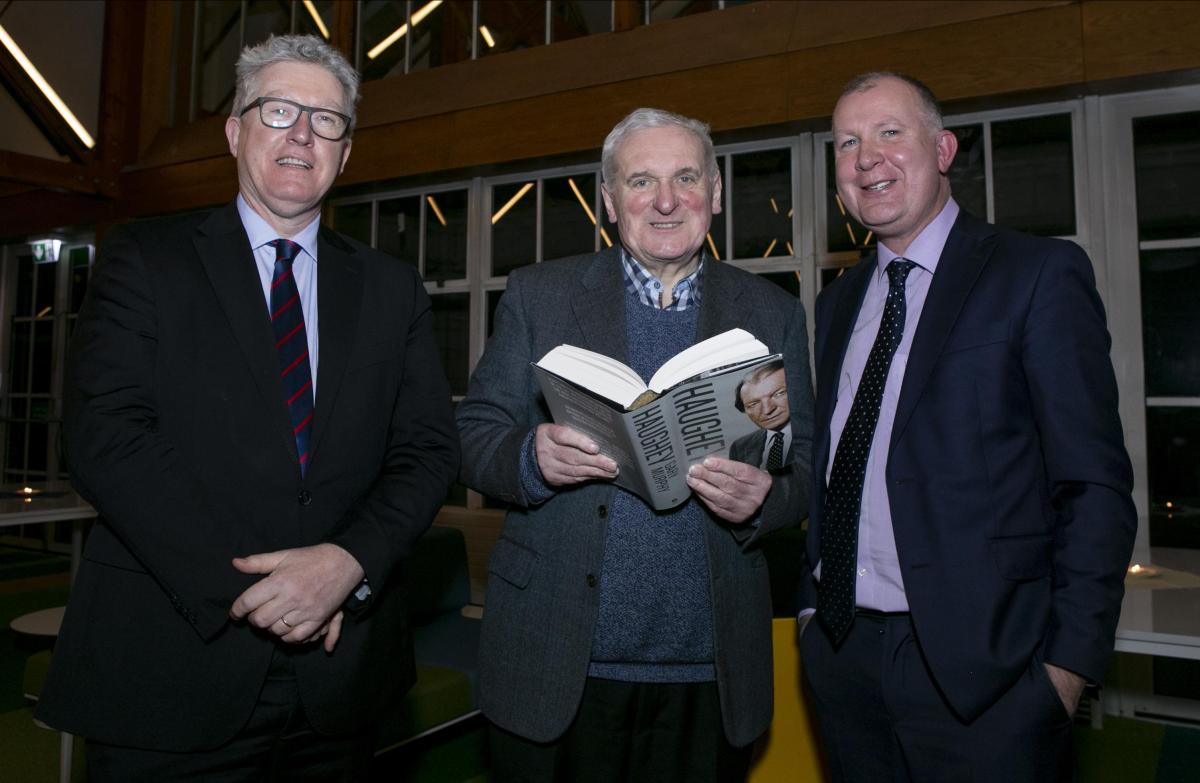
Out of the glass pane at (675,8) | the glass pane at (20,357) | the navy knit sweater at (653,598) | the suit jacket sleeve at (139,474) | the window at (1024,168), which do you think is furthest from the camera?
the glass pane at (20,357)

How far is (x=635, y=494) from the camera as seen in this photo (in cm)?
151

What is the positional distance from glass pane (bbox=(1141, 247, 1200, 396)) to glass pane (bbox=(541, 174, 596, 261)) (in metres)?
3.21

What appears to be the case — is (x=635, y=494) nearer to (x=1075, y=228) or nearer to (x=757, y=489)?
(x=757, y=489)

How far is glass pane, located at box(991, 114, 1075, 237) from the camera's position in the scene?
166 inches

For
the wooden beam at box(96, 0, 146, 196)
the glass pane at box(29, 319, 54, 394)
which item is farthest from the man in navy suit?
the glass pane at box(29, 319, 54, 394)

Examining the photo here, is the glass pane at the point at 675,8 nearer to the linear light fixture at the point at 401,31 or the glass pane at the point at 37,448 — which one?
the linear light fixture at the point at 401,31

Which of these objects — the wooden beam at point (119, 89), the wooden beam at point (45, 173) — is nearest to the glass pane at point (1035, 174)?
the wooden beam at point (45, 173)

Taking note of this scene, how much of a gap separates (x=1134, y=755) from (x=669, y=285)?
2.93m

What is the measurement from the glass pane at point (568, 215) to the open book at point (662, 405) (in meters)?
4.28

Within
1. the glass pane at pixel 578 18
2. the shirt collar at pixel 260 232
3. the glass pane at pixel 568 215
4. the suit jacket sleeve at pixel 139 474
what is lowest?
the suit jacket sleeve at pixel 139 474

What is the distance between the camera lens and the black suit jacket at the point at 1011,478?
4.41 feet

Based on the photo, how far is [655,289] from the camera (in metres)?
1.71

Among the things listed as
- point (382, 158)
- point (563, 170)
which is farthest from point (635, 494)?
point (382, 158)

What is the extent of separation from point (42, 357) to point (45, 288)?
2.44 ft
